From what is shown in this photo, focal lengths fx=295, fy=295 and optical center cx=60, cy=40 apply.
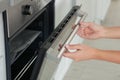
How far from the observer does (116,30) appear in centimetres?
159

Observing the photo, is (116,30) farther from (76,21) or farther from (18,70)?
(18,70)

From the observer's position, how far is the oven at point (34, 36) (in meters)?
1.00

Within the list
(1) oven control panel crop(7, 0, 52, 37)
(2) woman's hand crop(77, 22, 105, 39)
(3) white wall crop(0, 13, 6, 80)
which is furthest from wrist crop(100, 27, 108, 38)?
(3) white wall crop(0, 13, 6, 80)

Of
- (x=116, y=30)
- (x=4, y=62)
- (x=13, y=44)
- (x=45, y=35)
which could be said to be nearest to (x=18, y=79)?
(x=13, y=44)

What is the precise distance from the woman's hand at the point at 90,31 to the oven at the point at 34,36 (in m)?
0.14

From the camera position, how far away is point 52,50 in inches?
37.6

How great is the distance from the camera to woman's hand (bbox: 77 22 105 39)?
1412 mm

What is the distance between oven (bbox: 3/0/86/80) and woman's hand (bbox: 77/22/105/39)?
14 cm

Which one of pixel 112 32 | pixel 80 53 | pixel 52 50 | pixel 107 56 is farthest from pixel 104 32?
pixel 52 50

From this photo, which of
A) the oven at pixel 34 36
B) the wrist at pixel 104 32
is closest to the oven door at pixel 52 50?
the oven at pixel 34 36

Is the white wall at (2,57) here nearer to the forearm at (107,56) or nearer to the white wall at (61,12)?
the forearm at (107,56)

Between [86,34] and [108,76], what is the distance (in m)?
0.95

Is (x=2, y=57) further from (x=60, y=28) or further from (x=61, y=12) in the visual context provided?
(x=61, y=12)

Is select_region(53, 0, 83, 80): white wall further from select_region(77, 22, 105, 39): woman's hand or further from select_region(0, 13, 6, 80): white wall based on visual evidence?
select_region(0, 13, 6, 80): white wall
